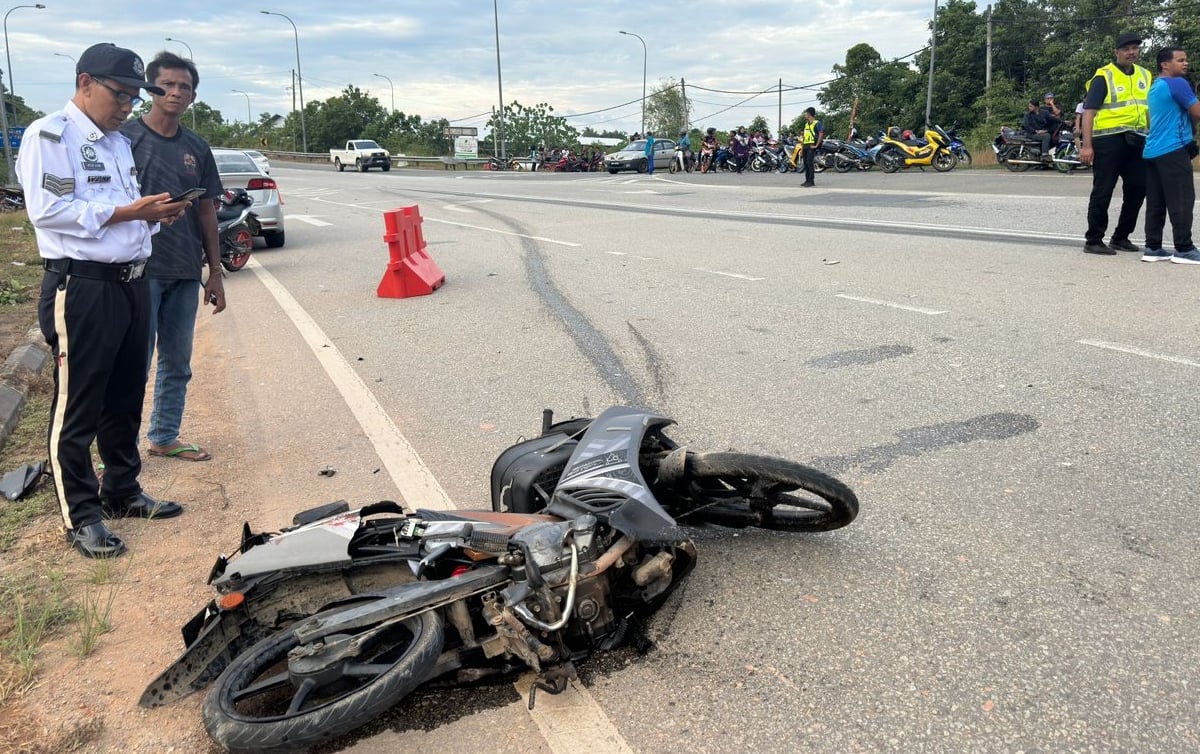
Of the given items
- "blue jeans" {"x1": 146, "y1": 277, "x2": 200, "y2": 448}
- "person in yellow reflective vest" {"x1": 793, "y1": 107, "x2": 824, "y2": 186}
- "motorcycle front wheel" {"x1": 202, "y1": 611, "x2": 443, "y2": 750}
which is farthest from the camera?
"person in yellow reflective vest" {"x1": 793, "y1": 107, "x2": 824, "y2": 186}

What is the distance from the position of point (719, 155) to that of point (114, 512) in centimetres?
3121

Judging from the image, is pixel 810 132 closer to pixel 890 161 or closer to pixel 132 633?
pixel 890 161

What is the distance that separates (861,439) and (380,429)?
2.65 meters

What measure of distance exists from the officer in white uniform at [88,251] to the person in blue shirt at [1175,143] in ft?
28.1

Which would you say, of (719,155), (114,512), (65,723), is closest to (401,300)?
(114,512)

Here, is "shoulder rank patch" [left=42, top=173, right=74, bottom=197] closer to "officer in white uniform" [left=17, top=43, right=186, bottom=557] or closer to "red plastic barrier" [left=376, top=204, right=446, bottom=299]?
"officer in white uniform" [left=17, top=43, right=186, bottom=557]

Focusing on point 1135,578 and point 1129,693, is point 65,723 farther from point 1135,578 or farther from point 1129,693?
point 1135,578

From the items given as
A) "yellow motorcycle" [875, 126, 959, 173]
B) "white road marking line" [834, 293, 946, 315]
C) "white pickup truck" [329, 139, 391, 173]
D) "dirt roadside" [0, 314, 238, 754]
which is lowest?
"dirt roadside" [0, 314, 238, 754]

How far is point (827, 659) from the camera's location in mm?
2646

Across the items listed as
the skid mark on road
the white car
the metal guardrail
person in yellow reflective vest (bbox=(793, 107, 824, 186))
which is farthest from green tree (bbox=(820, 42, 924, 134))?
the skid mark on road

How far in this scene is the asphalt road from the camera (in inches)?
96.9

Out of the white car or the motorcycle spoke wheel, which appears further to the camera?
the white car

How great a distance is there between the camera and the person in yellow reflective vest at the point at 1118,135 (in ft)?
28.2

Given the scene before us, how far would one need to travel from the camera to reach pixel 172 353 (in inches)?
186
